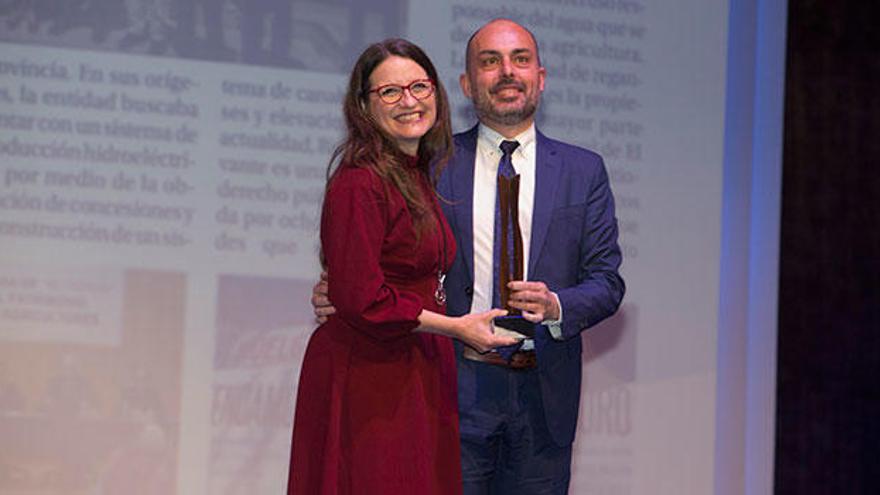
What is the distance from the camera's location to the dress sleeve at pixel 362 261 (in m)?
2.08

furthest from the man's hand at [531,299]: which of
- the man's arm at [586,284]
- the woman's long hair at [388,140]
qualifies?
the woman's long hair at [388,140]

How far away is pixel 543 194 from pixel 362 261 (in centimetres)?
64

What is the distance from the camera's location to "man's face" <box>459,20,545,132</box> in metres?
2.57

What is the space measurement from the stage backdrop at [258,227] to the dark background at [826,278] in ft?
0.74

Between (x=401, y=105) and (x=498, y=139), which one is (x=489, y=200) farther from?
(x=401, y=105)

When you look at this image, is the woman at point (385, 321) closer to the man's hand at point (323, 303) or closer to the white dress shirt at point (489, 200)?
the man's hand at point (323, 303)

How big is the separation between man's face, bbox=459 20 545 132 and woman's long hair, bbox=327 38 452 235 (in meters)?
0.27

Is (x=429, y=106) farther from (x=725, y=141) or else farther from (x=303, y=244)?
(x=725, y=141)

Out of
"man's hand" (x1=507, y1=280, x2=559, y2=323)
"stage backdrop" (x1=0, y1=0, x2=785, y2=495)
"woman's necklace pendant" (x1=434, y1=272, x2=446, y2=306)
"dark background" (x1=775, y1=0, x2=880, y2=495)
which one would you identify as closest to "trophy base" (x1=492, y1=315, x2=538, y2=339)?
"man's hand" (x1=507, y1=280, x2=559, y2=323)

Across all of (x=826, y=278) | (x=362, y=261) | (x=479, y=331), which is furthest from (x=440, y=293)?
(x=826, y=278)

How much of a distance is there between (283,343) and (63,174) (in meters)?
0.85

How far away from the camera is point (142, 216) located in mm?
3383

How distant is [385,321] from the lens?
2.09 m

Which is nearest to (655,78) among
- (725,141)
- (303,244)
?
(725,141)
